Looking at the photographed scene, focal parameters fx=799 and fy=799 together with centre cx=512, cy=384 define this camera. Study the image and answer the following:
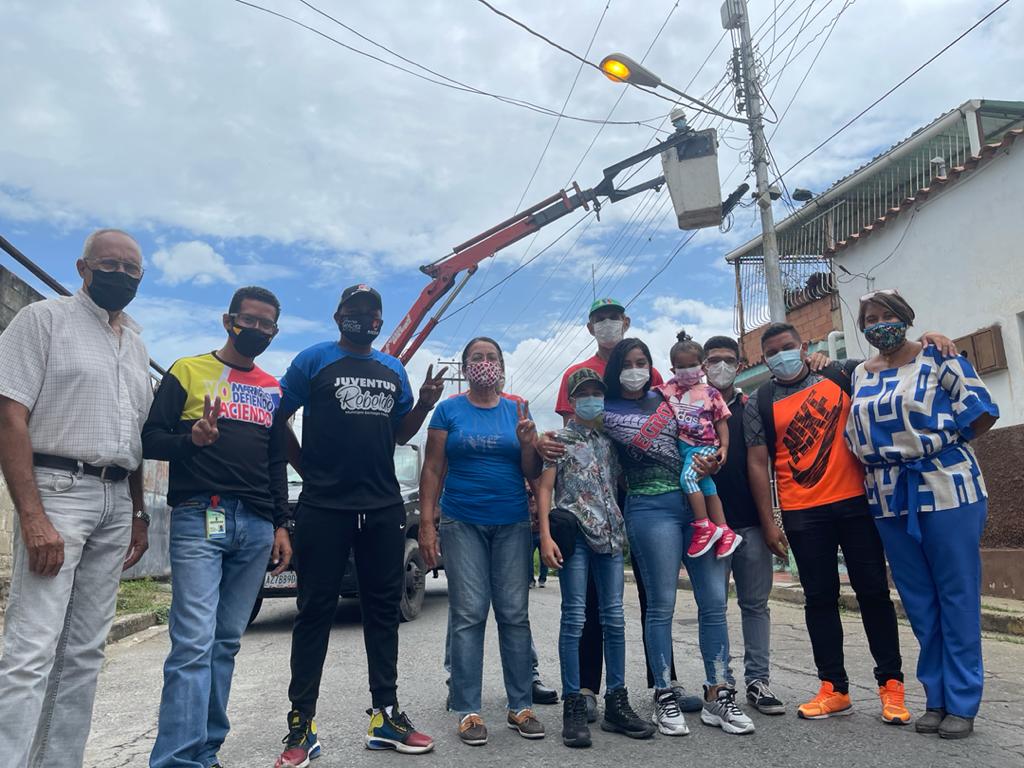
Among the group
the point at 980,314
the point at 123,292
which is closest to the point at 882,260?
the point at 980,314

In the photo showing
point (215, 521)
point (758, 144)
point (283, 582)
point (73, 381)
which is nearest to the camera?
point (73, 381)

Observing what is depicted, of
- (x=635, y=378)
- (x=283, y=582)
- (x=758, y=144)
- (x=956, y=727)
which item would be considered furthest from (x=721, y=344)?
(x=758, y=144)

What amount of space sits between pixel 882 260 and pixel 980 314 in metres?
1.99

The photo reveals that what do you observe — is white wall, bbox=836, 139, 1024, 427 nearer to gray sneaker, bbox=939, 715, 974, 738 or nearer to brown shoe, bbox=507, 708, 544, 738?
gray sneaker, bbox=939, 715, 974, 738

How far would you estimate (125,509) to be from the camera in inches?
114

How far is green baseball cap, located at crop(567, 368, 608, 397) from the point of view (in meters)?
3.98

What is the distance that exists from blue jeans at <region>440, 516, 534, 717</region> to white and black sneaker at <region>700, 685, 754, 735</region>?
86 cm

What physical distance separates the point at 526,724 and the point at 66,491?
2.20 metres

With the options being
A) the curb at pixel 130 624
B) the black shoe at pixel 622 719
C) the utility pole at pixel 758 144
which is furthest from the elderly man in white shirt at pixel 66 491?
the utility pole at pixel 758 144

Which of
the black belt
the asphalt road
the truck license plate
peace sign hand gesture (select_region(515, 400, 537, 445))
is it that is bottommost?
the asphalt road

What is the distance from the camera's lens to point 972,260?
929 cm

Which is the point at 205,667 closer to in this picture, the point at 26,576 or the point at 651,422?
the point at 26,576

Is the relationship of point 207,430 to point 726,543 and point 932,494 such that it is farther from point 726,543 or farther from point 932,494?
point 932,494

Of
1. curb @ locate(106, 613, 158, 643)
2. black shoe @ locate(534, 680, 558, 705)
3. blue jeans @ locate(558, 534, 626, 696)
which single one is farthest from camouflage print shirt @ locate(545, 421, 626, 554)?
curb @ locate(106, 613, 158, 643)
